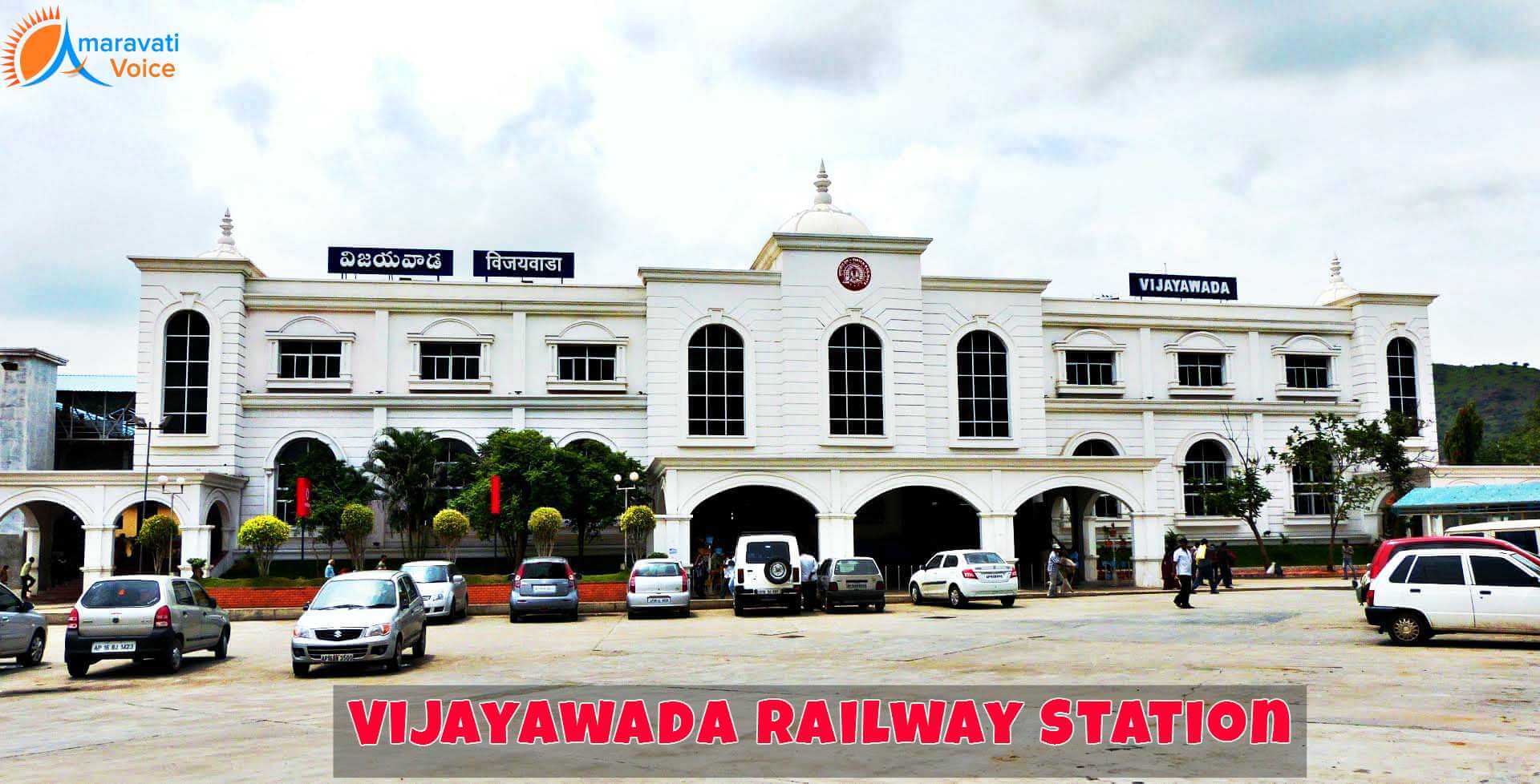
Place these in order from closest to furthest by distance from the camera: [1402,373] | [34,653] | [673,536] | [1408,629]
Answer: [1408,629] < [34,653] < [673,536] < [1402,373]

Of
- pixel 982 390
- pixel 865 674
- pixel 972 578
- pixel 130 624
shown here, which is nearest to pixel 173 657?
pixel 130 624

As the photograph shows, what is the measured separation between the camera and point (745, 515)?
44.1 m

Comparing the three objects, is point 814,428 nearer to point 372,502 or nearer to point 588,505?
point 588,505

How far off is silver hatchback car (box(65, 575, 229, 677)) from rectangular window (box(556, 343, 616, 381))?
2632 centimetres

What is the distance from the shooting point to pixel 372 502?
4022 cm

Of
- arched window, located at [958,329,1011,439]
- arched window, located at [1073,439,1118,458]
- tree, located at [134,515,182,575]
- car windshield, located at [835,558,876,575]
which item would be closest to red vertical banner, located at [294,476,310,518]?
tree, located at [134,515,182,575]

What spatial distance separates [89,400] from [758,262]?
31.6m

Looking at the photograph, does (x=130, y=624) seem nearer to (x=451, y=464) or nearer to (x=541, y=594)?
(x=541, y=594)

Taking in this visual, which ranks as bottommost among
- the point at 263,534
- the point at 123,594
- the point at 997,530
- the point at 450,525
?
the point at 123,594

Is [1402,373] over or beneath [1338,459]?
over

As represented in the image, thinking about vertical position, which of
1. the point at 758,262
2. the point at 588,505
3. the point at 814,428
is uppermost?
the point at 758,262

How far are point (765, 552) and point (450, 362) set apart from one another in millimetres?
20243

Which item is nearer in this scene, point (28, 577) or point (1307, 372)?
point (28, 577)

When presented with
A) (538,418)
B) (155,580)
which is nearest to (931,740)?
Answer: (155,580)
